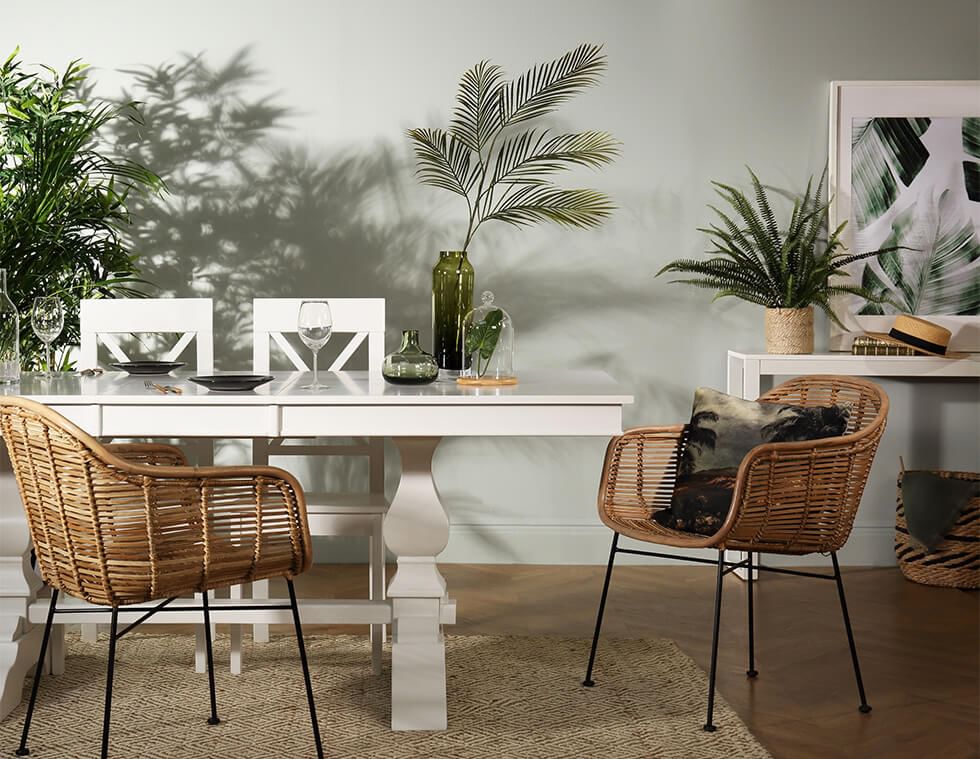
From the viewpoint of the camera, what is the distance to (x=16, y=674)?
2.86 metres

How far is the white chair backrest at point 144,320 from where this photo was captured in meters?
3.52

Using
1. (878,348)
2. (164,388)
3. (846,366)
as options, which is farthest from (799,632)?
(164,388)

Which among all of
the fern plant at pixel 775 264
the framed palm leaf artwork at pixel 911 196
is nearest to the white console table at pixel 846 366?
the fern plant at pixel 775 264

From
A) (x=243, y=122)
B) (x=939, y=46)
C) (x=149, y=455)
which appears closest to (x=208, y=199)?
(x=243, y=122)

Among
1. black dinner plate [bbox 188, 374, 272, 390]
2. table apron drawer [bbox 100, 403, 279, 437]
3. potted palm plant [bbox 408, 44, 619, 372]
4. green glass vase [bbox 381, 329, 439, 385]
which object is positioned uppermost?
potted palm plant [bbox 408, 44, 619, 372]

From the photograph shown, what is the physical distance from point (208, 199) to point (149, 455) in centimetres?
183

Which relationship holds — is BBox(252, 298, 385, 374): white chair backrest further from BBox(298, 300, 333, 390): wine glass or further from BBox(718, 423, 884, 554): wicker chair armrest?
BBox(718, 423, 884, 554): wicker chair armrest

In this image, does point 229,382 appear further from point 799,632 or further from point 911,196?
point 911,196

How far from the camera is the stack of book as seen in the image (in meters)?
4.26

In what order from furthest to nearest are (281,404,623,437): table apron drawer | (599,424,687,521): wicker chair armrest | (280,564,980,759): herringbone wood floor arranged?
(599,424,687,521): wicker chair armrest → (280,564,980,759): herringbone wood floor → (281,404,623,437): table apron drawer

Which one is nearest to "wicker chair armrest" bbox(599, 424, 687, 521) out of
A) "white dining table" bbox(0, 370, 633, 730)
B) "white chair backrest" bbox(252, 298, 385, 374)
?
"white dining table" bbox(0, 370, 633, 730)

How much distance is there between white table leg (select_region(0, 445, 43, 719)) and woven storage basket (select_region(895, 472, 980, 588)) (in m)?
3.18

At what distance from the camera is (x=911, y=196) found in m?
4.59

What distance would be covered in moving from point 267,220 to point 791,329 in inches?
84.8
